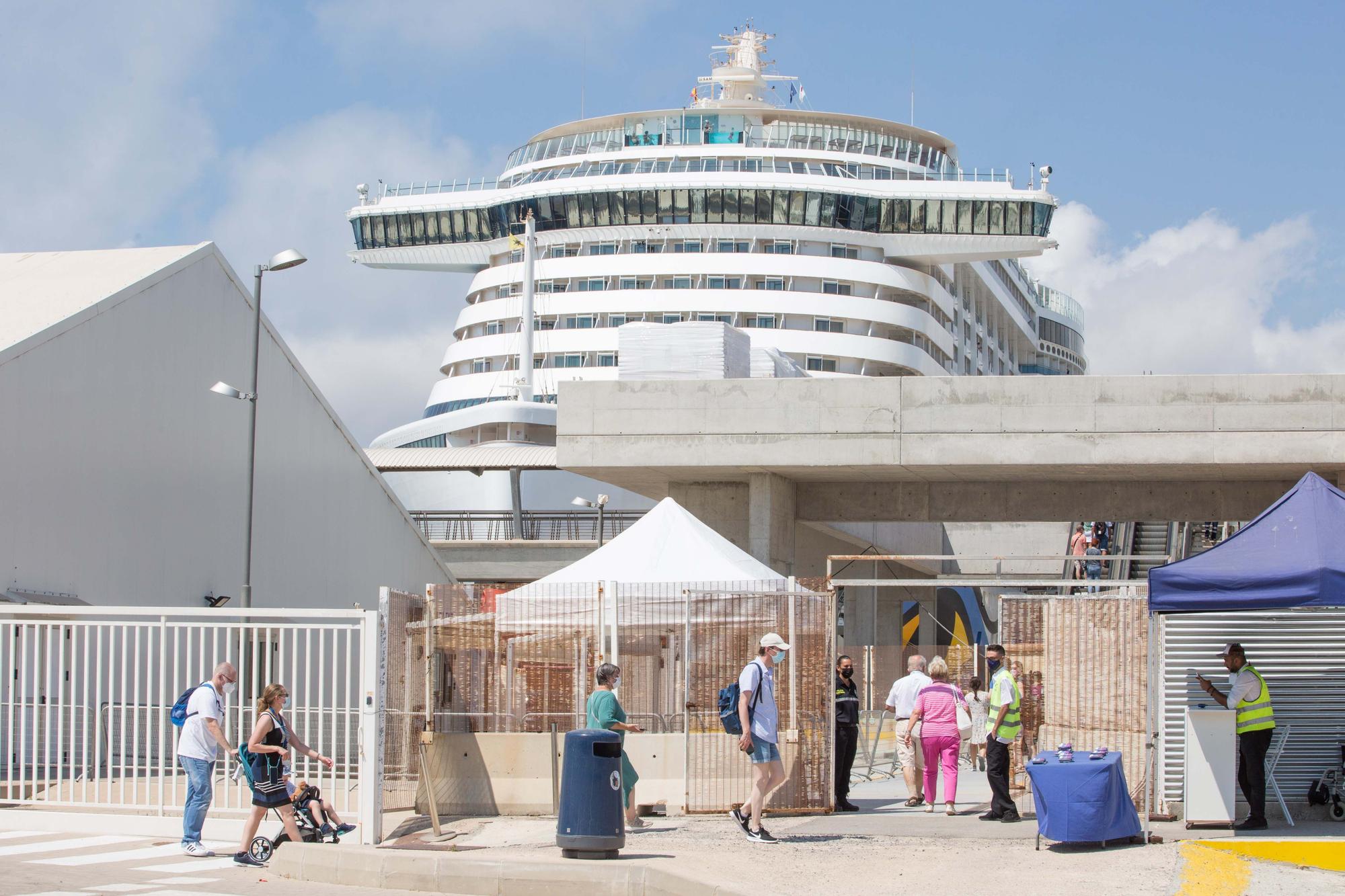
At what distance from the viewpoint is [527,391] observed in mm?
56281

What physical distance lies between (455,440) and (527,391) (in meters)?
3.76

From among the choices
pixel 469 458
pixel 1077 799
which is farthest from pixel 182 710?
pixel 469 458

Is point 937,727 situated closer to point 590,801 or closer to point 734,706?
point 734,706

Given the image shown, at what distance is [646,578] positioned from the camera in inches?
716

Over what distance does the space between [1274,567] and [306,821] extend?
25.1ft

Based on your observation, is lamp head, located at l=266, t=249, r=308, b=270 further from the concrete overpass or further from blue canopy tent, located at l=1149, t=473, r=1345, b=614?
blue canopy tent, located at l=1149, t=473, r=1345, b=614

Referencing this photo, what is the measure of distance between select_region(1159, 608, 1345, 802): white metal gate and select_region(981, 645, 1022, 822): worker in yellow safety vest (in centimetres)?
126

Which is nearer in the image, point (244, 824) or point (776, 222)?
point (244, 824)

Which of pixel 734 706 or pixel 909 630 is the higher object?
pixel 734 706

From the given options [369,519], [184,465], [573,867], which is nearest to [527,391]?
[369,519]

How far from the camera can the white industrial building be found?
74.0ft

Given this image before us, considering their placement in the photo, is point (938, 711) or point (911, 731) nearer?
point (938, 711)

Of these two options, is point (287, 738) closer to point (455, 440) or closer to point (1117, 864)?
point (1117, 864)

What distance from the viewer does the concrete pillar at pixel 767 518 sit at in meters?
25.9
